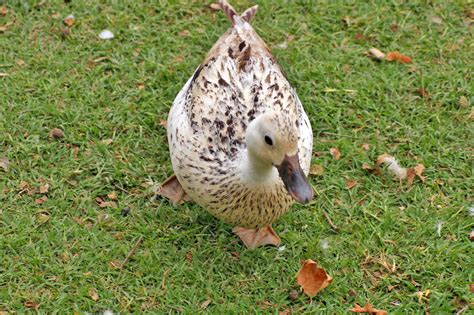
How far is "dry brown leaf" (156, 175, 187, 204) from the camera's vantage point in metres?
4.38

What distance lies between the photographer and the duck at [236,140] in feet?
11.9

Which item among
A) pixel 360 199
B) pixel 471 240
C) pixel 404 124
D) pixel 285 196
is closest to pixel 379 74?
pixel 404 124

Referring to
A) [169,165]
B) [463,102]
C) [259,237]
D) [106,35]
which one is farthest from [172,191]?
[463,102]

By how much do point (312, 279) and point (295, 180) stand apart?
867 mm

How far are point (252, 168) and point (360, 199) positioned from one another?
1160 millimetres

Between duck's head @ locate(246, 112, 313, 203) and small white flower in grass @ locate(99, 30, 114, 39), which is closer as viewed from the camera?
duck's head @ locate(246, 112, 313, 203)

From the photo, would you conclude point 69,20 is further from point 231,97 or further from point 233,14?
point 231,97

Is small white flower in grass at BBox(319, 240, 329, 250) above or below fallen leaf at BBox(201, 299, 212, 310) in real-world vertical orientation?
above

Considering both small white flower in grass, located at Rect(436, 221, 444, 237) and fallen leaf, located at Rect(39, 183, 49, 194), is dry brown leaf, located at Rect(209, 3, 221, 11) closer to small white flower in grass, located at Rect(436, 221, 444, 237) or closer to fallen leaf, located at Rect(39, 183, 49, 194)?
fallen leaf, located at Rect(39, 183, 49, 194)

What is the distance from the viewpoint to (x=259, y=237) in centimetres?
418

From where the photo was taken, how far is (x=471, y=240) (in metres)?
4.25

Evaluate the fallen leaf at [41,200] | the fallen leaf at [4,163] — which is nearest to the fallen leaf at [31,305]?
the fallen leaf at [41,200]

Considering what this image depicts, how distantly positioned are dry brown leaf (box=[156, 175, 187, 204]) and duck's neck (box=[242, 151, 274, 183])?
2.80 feet

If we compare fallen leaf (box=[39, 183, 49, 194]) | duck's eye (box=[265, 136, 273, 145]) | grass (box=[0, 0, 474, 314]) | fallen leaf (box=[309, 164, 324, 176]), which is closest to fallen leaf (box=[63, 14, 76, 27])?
grass (box=[0, 0, 474, 314])
